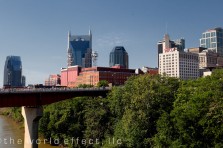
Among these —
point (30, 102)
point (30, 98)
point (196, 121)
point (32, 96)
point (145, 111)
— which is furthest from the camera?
point (32, 96)

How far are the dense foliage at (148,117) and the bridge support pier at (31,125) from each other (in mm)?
9310

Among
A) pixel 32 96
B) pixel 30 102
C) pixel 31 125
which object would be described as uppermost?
pixel 32 96

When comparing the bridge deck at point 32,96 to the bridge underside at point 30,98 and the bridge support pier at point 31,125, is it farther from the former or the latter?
the bridge support pier at point 31,125

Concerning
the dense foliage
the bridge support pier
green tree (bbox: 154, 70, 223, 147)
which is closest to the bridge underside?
the bridge support pier

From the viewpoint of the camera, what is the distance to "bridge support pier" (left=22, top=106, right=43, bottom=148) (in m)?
63.0

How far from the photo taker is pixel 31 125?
211 ft

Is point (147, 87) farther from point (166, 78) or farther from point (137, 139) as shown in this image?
point (137, 139)

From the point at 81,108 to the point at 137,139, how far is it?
94.3 feet

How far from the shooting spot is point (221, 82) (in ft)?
163

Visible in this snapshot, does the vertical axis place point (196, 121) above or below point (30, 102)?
below

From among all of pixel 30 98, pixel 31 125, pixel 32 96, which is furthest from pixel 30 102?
pixel 31 125

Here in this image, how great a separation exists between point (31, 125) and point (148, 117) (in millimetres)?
24496

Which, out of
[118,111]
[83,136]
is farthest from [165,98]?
[83,136]

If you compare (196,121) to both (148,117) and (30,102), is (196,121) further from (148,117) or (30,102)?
(30,102)
